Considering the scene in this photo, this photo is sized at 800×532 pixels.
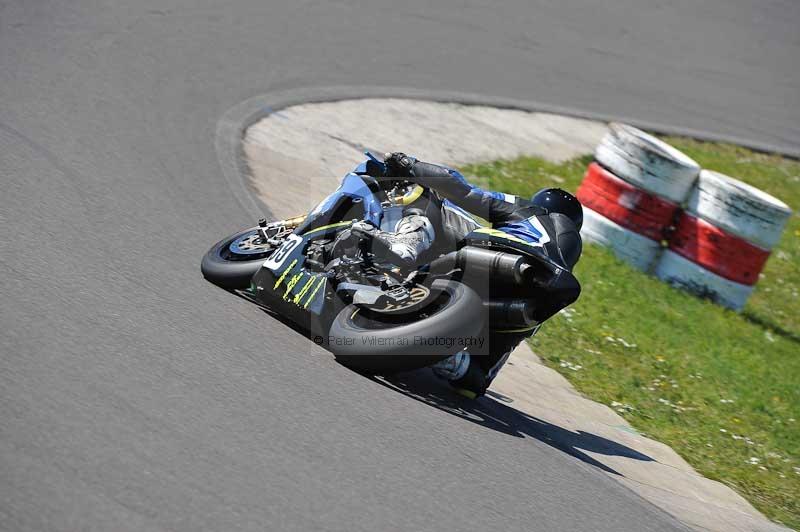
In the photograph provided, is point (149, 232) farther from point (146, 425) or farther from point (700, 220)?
point (700, 220)

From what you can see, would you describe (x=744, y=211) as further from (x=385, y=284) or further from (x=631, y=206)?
(x=385, y=284)

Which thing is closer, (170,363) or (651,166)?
(170,363)

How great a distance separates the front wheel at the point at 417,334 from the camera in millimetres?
4590

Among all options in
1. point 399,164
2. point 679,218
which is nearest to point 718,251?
point 679,218

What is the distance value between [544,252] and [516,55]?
8454 millimetres

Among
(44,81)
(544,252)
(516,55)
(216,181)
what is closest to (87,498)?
(544,252)

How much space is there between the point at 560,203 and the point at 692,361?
3172 mm

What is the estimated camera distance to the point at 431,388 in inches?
203

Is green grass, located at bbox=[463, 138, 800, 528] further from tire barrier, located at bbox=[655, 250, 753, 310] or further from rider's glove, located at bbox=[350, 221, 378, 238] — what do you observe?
rider's glove, located at bbox=[350, 221, 378, 238]

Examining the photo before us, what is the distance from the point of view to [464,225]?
5.38m

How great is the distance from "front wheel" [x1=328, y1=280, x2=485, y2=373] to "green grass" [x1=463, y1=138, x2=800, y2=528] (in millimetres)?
2233

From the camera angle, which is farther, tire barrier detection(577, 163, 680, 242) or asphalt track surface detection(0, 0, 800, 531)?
tire barrier detection(577, 163, 680, 242)

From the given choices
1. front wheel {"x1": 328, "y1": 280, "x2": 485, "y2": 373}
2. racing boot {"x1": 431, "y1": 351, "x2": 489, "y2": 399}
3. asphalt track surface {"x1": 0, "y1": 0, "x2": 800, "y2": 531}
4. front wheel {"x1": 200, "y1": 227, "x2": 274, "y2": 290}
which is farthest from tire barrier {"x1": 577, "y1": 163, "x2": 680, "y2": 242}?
front wheel {"x1": 328, "y1": 280, "x2": 485, "y2": 373}

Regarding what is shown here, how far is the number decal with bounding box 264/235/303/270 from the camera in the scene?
17.5 ft
